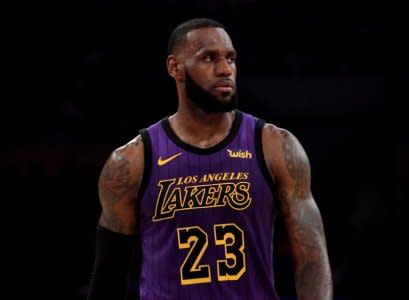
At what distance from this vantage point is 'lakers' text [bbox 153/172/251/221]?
11.4ft

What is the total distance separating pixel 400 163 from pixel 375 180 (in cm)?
66

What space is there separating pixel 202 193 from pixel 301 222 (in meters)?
0.47

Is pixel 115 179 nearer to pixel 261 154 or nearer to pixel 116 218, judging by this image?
pixel 116 218

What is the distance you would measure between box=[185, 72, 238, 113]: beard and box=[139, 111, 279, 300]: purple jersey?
0.18 m

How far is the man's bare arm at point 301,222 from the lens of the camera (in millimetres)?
3391

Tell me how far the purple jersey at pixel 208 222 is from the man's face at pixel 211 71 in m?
0.22

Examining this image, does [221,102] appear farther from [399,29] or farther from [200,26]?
[399,29]

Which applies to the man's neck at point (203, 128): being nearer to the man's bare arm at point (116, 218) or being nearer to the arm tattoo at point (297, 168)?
the man's bare arm at point (116, 218)

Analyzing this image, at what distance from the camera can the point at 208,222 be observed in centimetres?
345

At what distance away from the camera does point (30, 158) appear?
8.45 meters

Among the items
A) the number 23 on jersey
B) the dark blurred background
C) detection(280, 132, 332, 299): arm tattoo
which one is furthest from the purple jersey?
the dark blurred background

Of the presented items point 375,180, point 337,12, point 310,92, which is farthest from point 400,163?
point 337,12

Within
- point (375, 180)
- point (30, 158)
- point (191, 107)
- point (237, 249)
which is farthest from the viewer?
point (375, 180)

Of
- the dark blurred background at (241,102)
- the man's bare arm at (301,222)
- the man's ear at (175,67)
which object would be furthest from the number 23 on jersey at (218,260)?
the dark blurred background at (241,102)
